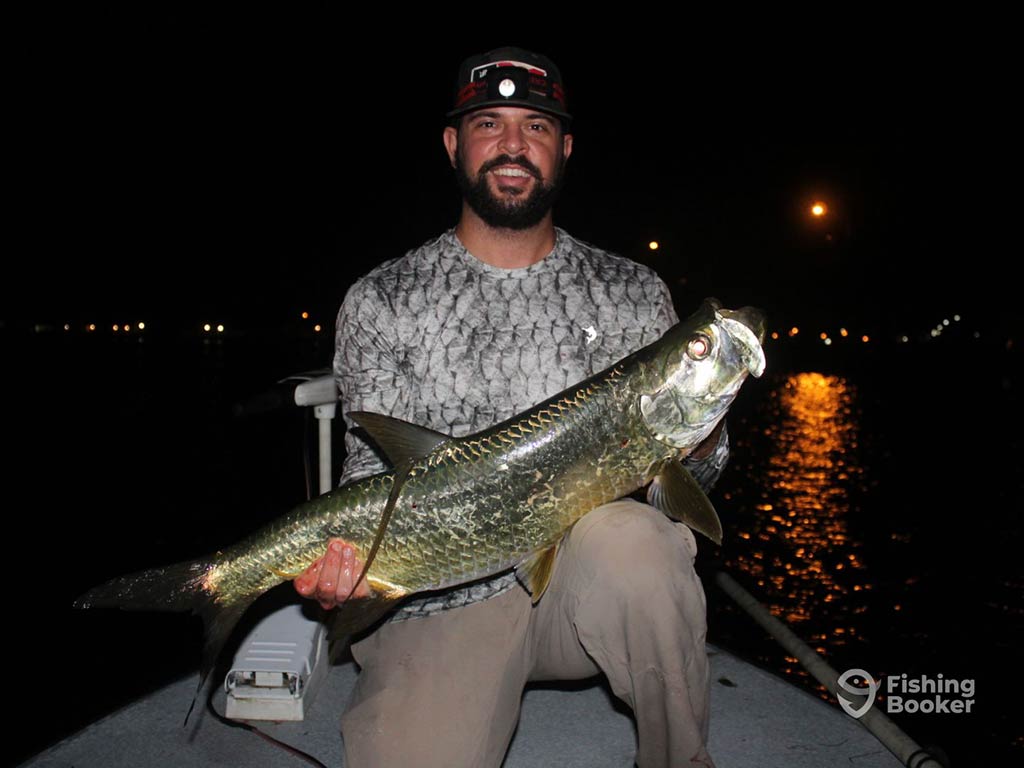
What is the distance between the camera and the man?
8.21 ft

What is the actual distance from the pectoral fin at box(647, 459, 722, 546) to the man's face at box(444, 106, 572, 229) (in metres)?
1.42

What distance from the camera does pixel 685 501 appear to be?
99.2 inches

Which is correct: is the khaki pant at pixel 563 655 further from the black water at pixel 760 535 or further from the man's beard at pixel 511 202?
the black water at pixel 760 535

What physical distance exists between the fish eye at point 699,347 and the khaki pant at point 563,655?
1.89 feet

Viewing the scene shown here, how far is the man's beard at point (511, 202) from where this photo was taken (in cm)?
342

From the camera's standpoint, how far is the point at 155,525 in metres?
11.2

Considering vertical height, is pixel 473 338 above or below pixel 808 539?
above

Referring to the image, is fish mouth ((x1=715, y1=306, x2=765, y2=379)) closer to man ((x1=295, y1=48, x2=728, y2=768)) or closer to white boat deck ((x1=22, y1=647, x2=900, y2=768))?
man ((x1=295, y1=48, x2=728, y2=768))

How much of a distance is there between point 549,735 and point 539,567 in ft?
4.21

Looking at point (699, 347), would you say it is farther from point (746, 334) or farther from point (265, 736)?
point (265, 736)

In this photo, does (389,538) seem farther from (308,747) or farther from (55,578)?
(55,578)

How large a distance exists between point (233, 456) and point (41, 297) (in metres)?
99.4

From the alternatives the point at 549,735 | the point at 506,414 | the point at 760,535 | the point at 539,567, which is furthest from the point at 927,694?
the point at 539,567

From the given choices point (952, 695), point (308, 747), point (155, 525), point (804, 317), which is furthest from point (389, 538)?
point (804, 317)
